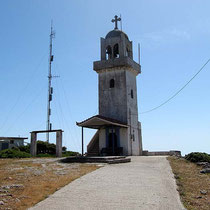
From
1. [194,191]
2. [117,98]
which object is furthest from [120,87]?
[194,191]

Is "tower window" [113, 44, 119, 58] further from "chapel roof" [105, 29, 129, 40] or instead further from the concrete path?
the concrete path

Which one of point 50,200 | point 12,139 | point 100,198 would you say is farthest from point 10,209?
point 12,139

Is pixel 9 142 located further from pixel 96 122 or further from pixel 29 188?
pixel 29 188

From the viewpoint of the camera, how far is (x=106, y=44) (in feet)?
92.9

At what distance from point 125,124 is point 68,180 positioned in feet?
52.0

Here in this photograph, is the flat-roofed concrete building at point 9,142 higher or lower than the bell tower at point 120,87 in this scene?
lower

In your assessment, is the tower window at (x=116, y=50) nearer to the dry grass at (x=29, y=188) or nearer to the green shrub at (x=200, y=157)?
the green shrub at (x=200, y=157)

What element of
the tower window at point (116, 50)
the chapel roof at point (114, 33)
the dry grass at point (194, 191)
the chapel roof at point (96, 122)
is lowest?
the dry grass at point (194, 191)

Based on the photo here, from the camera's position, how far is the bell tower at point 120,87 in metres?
26.0

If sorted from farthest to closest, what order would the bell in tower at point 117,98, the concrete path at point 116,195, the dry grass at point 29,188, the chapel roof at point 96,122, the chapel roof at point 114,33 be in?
the chapel roof at point 114,33 < the bell in tower at point 117,98 < the chapel roof at point 96,122 < the dry grass at point 29,188 < the concrete path at point 116,195

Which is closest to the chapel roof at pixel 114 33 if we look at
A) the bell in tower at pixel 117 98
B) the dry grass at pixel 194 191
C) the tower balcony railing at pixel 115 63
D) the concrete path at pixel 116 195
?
the bell in tower at pixel 117 98

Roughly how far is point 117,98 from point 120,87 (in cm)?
121

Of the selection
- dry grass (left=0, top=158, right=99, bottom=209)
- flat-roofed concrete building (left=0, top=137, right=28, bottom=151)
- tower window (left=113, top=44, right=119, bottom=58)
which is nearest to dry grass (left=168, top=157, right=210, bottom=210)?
dry grass (left=0, top=158, right=99, bottom=209)

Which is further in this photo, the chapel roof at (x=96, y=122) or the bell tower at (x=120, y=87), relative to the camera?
the bell tower at (x=120, y=87)
